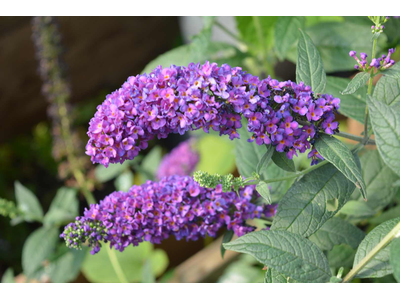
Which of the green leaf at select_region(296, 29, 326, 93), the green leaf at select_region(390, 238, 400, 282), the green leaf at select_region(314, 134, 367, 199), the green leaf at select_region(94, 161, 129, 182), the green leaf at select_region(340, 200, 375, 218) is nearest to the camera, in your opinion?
the green leaf at select_region(390, 238, 400, 282)

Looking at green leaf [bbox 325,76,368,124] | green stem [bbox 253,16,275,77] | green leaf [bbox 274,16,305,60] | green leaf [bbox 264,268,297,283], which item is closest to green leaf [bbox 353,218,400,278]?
green leaf [bbox 264,268,297,283]

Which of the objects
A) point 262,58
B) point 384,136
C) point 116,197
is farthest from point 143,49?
point 384,136

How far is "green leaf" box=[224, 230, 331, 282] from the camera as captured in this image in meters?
0.61

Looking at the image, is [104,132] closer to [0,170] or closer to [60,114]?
[60,114]

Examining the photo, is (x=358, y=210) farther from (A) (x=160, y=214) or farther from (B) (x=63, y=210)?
(B) (x=63, y=210)

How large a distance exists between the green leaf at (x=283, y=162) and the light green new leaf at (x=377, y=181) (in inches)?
13.7

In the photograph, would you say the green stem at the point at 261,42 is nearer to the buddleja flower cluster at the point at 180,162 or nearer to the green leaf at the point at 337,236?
the buddleja flower cluster at the point at 180,162

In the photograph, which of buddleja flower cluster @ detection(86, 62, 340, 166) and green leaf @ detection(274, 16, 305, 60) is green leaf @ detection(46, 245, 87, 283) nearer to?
buddleja flower cluster @ detection(86, 62, 340, 166)

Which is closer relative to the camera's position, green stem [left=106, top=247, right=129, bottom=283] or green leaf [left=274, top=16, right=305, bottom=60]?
green leaf [left=274, top=16, right=305, bottom=60]

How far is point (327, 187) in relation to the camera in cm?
69

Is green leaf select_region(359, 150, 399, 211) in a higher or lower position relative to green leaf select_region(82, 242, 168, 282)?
higher

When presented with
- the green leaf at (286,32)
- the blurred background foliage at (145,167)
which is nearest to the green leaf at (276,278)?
the blurred background foliage at (145,167)

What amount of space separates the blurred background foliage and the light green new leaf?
0.01 meters

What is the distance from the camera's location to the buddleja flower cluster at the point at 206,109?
→ 632 millimetres
